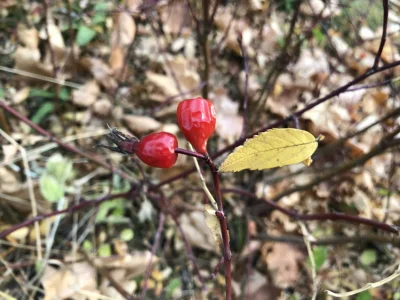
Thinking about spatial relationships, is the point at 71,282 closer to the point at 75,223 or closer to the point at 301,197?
the point at 75,223

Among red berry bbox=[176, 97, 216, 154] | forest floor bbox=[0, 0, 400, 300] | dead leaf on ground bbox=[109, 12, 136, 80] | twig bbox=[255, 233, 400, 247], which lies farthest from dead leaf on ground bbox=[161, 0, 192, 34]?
red berry bbox=[176, 97, 216, 154]

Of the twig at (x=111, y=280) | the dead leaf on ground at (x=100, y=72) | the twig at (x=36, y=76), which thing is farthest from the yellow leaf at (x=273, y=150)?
the dead leaf on ground at (x=100, y=72)

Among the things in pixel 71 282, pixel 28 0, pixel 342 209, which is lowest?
pixel 71 282

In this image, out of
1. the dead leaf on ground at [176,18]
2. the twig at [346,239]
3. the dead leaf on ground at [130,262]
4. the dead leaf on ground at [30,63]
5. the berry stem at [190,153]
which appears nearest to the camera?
the berry stem at [190,153]

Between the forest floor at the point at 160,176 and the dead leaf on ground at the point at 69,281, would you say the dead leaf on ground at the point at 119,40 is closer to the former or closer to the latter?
the forest floor at the point at 160,176

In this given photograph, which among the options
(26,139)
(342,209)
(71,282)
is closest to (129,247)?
(71,282)

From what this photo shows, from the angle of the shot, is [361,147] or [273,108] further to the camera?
[273,108]
